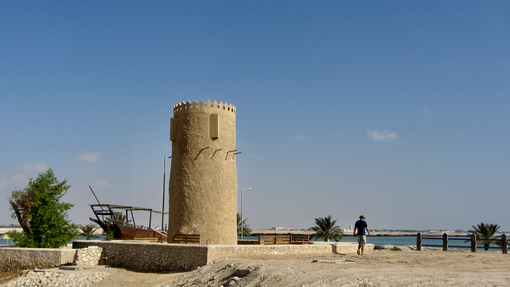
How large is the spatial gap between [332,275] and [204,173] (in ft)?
31.6

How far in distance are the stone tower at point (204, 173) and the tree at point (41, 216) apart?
632 cm

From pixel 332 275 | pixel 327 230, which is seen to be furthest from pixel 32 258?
pixel 327 230

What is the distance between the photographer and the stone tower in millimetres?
18594

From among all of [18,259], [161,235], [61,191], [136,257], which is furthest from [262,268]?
[161,235]

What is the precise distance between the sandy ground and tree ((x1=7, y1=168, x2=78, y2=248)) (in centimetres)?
726

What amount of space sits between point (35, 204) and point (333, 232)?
28.5 metres

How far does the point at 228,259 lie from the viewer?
14070 mm

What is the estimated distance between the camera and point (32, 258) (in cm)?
1823

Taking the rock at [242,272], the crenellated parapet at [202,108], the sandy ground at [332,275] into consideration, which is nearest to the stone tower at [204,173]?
the crenellated parapet at [202,108]

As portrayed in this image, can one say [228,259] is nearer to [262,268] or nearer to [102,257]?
[262,268]

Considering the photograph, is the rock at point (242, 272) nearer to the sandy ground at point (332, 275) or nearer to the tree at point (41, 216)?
the sandy ground at point (332, 275)

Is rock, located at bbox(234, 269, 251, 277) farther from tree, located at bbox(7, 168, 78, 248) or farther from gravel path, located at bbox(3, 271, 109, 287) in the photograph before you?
tree, located at bbox(7, 168, 78, 248)

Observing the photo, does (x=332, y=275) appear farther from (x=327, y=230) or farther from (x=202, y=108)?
(x=327, y=230)

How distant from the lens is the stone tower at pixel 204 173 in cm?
1859
